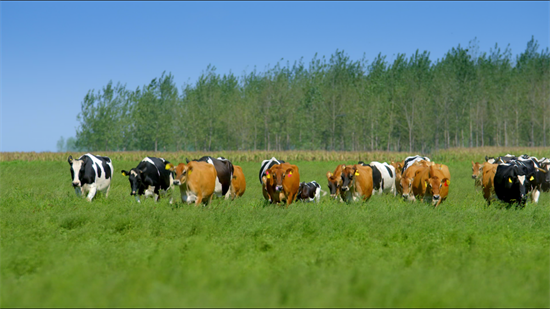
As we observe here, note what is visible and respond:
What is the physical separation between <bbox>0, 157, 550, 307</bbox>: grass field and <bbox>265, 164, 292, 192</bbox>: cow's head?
0.76 m

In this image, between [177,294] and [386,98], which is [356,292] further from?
[386,98]

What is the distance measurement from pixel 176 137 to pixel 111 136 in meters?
10.7

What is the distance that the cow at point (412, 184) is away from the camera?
1617cm

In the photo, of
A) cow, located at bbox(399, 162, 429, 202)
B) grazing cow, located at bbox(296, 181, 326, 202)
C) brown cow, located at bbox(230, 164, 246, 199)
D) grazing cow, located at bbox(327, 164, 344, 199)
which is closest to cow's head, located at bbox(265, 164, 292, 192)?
grazing cow, located at bbox(327, 164, 344, 199)

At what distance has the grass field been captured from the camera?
5520 mm

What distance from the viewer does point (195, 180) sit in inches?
525

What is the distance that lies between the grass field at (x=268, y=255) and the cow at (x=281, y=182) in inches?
28.7

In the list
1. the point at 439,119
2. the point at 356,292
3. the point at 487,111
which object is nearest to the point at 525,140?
the point at 487,111

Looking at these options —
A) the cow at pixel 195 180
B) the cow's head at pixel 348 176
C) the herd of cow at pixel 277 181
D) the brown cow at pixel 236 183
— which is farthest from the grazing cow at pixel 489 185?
the cow at pixel 195 180

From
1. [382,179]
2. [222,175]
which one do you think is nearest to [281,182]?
[222,175]

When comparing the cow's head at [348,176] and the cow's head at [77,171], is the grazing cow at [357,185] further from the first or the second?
the cow's head at [77,171]

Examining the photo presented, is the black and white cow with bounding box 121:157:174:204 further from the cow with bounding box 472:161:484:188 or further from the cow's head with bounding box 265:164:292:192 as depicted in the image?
the cow with bounding box 472:161:484:188

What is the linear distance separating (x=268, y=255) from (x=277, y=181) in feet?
18.3

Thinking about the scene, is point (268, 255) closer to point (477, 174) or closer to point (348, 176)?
point (348, 176)
